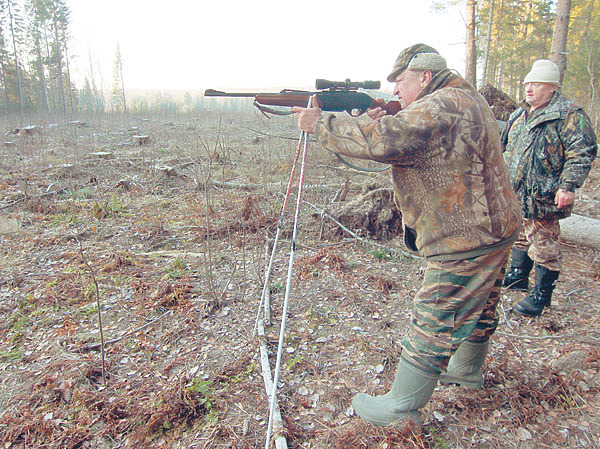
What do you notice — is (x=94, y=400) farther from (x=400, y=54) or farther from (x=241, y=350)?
(x=400, y=54)

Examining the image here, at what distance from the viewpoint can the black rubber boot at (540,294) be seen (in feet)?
11.4

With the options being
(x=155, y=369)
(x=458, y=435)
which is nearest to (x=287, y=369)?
(x=155, y=369)

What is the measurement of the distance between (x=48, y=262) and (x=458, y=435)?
5247mm

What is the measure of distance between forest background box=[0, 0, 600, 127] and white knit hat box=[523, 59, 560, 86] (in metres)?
4.96

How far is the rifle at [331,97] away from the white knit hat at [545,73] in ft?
5.33

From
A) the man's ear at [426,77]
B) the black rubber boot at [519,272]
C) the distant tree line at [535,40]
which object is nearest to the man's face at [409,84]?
the man's ear at [426,77]

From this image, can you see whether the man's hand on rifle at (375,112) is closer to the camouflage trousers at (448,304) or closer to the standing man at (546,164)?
the camouflage trousers at (448,304)

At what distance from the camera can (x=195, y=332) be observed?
11.1 ft

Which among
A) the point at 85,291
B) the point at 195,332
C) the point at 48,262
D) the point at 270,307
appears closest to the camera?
the point at 195,332

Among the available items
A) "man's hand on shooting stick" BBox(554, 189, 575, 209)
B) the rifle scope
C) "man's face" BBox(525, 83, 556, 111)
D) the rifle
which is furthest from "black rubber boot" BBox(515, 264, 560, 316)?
the rifle scope

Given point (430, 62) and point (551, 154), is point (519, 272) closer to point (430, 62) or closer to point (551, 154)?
point (551, 154)

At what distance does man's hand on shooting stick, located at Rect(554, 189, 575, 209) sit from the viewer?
10.3 feet

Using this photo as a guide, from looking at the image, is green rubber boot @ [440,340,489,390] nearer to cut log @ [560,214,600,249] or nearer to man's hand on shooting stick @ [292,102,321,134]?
man's hand on shooting stick @ [292,102,321,134]

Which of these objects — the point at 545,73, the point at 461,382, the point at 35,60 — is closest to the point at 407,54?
the point at 545,73
